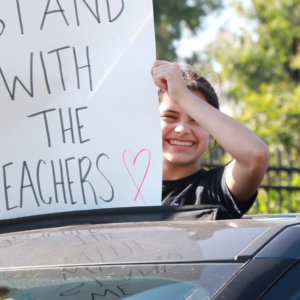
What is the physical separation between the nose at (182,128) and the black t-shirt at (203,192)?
183mm

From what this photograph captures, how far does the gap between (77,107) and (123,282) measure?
1.10 m

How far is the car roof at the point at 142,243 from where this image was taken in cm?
170

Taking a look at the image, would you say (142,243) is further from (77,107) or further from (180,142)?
(180,142)

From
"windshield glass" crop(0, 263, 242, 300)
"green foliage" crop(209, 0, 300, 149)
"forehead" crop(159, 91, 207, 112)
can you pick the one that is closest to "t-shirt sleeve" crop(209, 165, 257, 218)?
"forehead" crop(159, 91, 207, 112)

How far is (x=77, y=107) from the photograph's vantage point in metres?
2.65

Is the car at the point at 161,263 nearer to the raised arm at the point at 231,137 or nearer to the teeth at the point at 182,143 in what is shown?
the raised arm at the point at 231,137

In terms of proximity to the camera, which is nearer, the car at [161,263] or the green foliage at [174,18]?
the car at [161,263]

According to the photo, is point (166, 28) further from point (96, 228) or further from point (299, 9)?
point (96, 228)

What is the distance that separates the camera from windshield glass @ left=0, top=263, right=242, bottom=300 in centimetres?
161

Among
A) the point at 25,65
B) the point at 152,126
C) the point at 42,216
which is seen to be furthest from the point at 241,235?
the point at 25,65

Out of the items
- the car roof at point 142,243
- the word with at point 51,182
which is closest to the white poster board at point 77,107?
the word with at point 51,182

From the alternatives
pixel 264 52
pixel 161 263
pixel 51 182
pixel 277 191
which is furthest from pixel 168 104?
pixel 264 52

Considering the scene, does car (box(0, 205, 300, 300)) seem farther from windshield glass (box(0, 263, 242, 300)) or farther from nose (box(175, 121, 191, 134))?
nose (box(175, 121, 191, 134))

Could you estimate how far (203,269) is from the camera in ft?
5.34
